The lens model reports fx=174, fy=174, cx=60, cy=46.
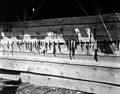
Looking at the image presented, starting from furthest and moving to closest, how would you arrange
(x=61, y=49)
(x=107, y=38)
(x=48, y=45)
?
(x=48, y=45)
(x=61, y=49)
(x=107, y=38)

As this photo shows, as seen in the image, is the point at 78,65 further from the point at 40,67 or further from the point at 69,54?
the point at 40,67

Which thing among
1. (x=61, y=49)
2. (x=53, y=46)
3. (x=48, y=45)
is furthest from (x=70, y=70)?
(x=48, y=45)

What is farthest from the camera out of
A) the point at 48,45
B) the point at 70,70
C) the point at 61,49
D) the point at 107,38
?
the point at 48,45

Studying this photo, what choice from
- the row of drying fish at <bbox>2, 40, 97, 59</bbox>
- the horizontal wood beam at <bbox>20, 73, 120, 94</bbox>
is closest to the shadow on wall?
the row of drying fish at <bbox>2, 40, 97, 59</bbox>

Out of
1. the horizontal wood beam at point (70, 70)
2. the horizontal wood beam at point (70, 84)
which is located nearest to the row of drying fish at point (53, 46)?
the horizontal wood beam at point (70, 70)

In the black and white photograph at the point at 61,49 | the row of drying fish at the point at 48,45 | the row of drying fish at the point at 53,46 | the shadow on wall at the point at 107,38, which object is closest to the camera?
the shadow on wall at the point at 107,38

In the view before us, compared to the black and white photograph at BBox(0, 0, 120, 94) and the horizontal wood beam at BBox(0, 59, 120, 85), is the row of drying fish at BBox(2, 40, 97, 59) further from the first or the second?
the horizontal wood beam at BBox(0, 59, 120, 85)

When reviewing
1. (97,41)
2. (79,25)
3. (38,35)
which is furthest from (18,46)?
(97,41)

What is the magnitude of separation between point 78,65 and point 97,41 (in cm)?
73

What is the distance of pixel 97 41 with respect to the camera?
3.78 meters

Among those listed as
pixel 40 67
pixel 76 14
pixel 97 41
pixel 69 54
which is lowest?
pixel 40 67

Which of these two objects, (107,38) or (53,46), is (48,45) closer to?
(53,46)

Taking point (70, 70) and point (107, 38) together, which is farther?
point (70, 70)

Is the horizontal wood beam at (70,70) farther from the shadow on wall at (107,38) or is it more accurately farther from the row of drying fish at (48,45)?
the shadow on wall at (107,38)
